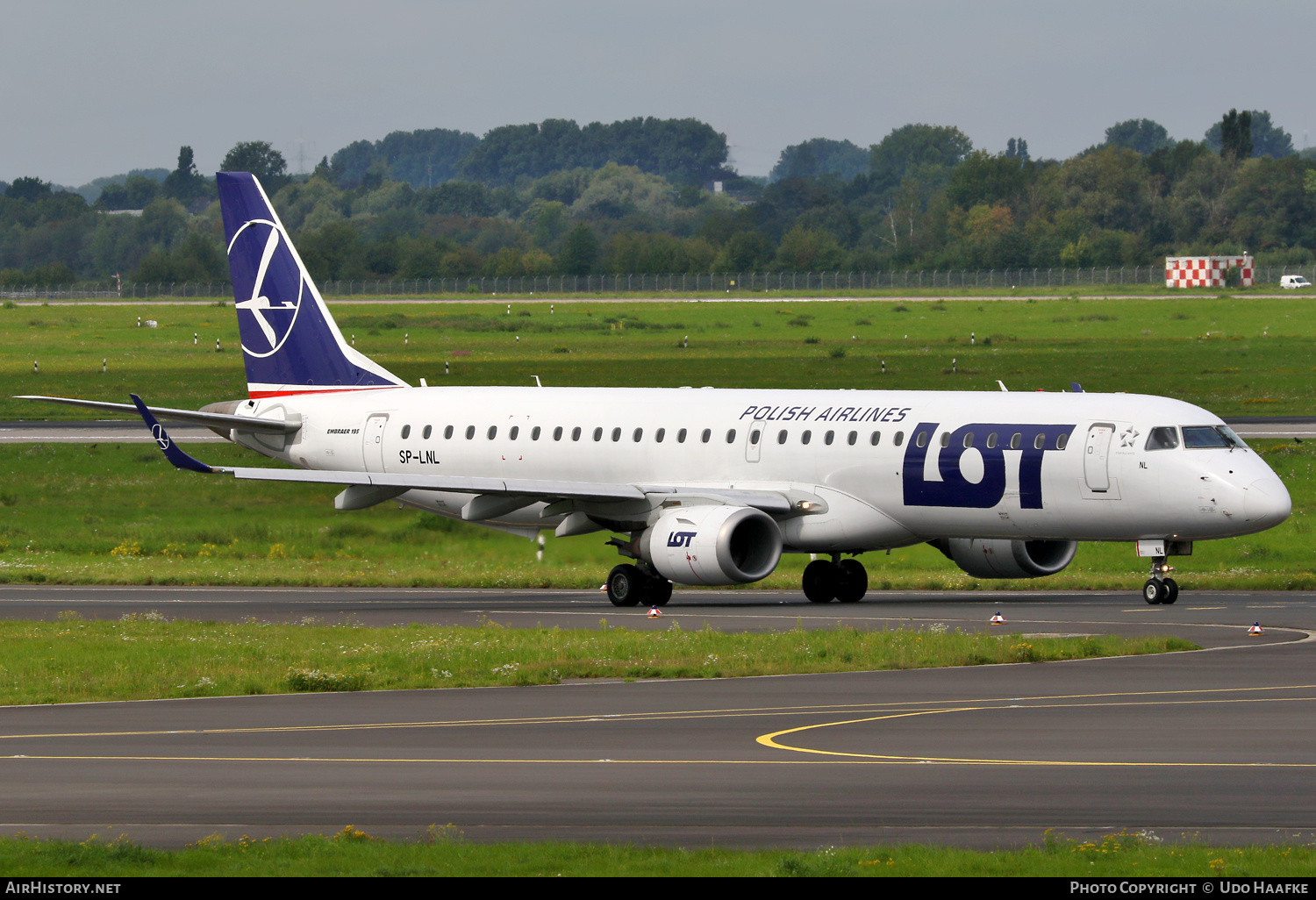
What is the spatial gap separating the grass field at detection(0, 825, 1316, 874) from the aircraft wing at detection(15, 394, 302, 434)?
27.5 m

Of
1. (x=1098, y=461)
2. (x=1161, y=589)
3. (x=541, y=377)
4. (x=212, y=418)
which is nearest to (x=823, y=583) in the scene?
(x=1098, y=461)

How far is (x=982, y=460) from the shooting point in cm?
4084

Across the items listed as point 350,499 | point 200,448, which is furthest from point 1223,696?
point 200,448

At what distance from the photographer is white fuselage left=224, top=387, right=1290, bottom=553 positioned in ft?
130

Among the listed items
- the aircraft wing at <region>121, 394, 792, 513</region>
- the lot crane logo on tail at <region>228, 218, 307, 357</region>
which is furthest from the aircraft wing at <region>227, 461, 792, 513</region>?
the lot crane logo on tail at <region>228, 218, 307, 357</region>

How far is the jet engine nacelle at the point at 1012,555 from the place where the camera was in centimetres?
4344

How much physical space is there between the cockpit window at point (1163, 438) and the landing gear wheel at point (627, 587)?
1157 centimetres

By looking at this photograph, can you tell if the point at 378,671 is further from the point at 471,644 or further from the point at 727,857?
the point at 727,857

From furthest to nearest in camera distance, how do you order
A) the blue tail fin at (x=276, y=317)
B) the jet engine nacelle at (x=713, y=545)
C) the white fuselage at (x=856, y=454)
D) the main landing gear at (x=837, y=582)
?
the blue tail fin at (x=276, y=317) < the main landing gear at (x=837, y=582) < the jet engine nacelle at (x=713, y=545) < the white fuselage at (x=856, y=454)

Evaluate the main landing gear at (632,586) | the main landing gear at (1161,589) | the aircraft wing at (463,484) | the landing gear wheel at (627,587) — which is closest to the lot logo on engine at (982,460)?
the main landing gear at (1161,589)

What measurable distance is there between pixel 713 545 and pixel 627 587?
3.23 m

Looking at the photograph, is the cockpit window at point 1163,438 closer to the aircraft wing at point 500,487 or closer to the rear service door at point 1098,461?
the rear service door at point 1098,461

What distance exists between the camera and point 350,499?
45.7 m

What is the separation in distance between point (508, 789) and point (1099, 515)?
22.3m
